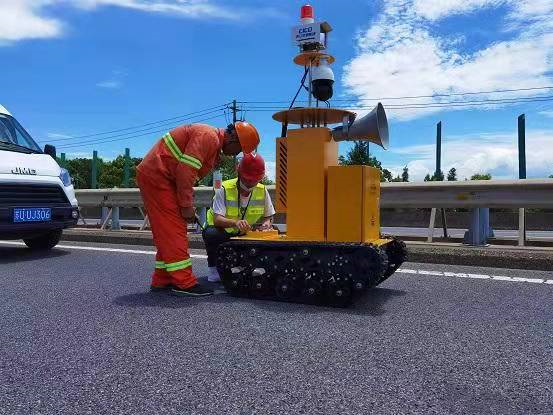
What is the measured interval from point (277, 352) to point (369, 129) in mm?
1854

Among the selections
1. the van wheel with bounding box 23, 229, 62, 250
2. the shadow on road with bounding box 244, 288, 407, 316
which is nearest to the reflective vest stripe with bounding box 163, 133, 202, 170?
the shadow on road with bounding box 244, 288, 407, 316

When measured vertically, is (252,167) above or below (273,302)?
above

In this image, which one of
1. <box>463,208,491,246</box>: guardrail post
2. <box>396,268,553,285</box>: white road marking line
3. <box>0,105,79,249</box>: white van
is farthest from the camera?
<box>463,208,491,246</box>: guardrail post

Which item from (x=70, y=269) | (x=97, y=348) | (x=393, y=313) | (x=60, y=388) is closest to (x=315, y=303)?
(x=393, y=313)

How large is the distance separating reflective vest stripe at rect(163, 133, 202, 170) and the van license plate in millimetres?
2878

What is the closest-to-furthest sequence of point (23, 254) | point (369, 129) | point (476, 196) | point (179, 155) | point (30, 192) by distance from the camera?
point (369, 129)
point (179, 155)
point (476, 196)
point (30, 192)
point (23, 254)

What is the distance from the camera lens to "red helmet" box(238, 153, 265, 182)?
14.1ft

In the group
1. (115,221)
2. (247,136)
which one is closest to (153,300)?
(247,136)

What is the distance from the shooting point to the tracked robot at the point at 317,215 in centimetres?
352

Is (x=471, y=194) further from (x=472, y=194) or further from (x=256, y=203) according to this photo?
(x=256, y=203)

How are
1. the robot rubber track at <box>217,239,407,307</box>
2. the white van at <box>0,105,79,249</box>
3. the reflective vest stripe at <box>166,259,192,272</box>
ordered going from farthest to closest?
the white van at <box>0,105,79,249</box>, the reflective vest stripe at <box>166,259,192,272</box>, the robot rubber track at <box>217,239,407,307</box>

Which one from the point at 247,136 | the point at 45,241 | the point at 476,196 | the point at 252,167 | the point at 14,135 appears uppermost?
the point at 14,135

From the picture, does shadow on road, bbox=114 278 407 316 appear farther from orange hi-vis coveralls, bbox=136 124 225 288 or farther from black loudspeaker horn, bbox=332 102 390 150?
black loudspeaker horn, bbox=332 102 390 150

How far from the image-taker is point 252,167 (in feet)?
14.1
